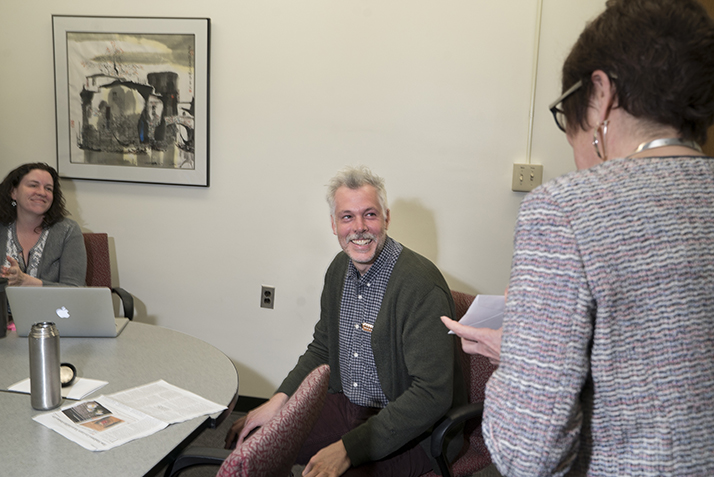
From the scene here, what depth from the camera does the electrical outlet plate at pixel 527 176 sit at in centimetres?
263

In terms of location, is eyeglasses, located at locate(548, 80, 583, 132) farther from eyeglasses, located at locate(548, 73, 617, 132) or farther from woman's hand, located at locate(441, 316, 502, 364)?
woman's hand, located at locate(441, 316, 502, 364)

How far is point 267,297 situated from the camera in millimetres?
2984

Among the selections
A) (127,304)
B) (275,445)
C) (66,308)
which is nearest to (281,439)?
(275,445)

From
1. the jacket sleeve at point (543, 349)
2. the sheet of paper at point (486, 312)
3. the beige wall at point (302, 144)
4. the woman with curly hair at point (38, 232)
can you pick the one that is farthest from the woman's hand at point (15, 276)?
the jacket sleeve at point (543, 349)

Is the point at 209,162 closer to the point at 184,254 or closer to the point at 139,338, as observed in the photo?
the point at 184,254

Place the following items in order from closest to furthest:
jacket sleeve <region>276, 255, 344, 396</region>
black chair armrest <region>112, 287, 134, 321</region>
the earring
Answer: the earring
jacket sleeve <region>276, 255, 344, 396</region>
black chair armrest <region>112, 287, 134, 321</region>

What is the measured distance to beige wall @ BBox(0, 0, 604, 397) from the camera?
8.65 ft

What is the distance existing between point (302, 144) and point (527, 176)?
117 cm

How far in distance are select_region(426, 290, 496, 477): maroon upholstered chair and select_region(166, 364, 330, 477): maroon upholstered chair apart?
1.78 feet

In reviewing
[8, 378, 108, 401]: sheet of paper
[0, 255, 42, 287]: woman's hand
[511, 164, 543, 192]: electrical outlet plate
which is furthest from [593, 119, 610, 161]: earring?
[0, 255, 42, 287]: woman's hand

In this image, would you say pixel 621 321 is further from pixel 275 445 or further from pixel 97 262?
pixel 97 262

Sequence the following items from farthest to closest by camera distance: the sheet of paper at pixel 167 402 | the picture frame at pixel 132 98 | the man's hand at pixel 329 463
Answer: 1. the picture frame at pixel 132 98
2. the man's hand at pixel 329 463
3. the sheet of paper at pixel 167 402

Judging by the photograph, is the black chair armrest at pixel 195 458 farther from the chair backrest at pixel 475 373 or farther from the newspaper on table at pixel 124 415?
the chair backrest at pixel 475 373

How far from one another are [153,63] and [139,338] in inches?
65.8
